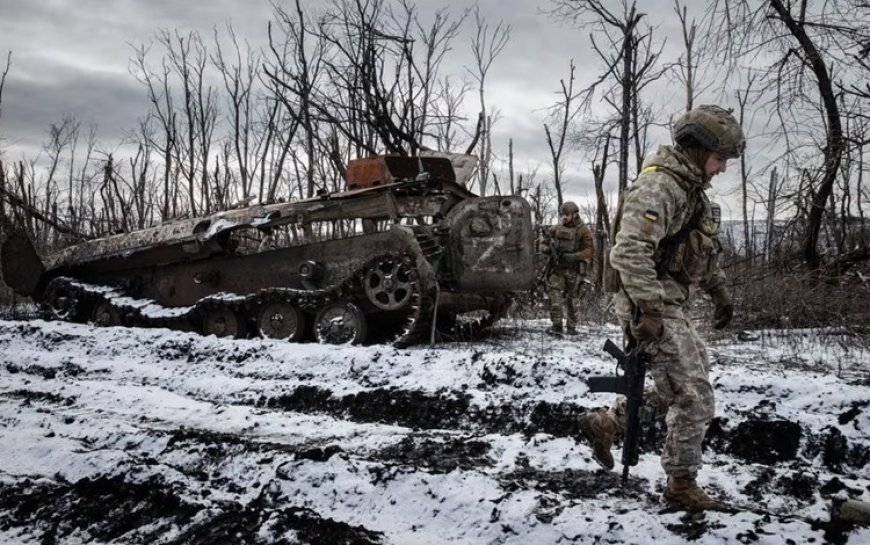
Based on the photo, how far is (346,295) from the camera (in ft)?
31.1

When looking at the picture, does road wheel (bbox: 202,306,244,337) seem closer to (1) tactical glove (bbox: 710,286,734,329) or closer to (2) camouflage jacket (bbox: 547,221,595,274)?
(2) camouflage jacket (bbox: 547,221,595,274)

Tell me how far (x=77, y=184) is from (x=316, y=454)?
4467 centimetres

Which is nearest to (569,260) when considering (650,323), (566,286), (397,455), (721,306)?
(566,286)

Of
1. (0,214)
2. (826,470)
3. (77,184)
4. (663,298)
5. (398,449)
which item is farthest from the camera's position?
(77,184)

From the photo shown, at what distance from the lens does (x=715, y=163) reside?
3.70 meters

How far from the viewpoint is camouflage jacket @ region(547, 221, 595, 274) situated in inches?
428

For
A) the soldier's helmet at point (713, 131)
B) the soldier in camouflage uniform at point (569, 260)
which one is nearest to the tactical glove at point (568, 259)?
the soldier in camouflage uniform at point (569, 260)

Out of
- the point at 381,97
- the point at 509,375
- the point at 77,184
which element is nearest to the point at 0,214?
the point at 381,97

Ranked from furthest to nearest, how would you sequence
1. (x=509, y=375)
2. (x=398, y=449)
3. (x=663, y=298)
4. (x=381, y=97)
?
(x=381, y=97) < (x=509, y=375) < (x=398, y=449) < (x=663, y=298)

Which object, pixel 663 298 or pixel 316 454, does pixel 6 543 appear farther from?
pixel 663 298

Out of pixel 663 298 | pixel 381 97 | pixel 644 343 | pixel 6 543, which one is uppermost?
pixel 381 97

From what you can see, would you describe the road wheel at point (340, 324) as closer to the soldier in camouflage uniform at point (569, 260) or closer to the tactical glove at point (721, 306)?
the soldier in camouflage uniform at point (569, 260)

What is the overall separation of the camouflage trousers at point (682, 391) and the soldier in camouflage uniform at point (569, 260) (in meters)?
7.10

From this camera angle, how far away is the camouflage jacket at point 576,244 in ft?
35.6
